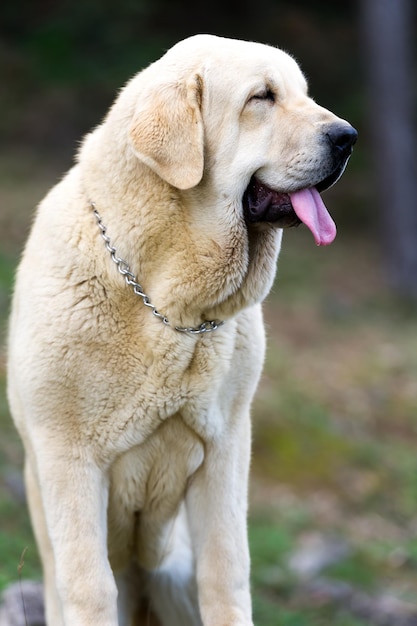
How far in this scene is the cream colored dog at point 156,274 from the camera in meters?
3.20

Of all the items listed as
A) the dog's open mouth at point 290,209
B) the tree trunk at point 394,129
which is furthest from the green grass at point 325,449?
the dog's open mouth at point 290,209

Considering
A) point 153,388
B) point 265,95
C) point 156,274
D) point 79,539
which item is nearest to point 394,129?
point 265,95

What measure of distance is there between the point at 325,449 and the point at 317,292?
406 centimetres

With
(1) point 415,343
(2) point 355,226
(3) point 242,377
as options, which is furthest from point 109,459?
(2) point 355,226

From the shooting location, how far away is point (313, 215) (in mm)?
3230

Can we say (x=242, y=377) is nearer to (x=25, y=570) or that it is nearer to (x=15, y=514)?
(x=25, y=570)

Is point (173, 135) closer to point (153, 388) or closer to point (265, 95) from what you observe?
point (265, 95)

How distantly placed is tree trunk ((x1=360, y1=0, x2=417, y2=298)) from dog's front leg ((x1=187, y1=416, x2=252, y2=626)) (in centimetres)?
830

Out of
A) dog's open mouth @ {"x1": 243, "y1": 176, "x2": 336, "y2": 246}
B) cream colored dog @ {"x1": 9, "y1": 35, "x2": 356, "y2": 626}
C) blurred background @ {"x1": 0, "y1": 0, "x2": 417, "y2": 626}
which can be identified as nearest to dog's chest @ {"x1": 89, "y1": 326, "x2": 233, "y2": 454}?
cream colored dog @ {"x1": 9, "y1": 35, "x2": 356, "y2": 626}

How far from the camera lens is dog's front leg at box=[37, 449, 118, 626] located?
3.26m

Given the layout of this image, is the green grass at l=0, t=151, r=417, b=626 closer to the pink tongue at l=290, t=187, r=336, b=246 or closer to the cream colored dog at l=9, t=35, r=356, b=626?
the cream colored dog at l=9, t=35, r=356, b=626

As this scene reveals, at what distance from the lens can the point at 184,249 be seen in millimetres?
3277

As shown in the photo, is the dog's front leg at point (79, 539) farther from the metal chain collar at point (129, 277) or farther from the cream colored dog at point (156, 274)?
the metal chain collar at point (129, 277)

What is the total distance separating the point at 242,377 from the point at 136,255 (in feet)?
1.83
